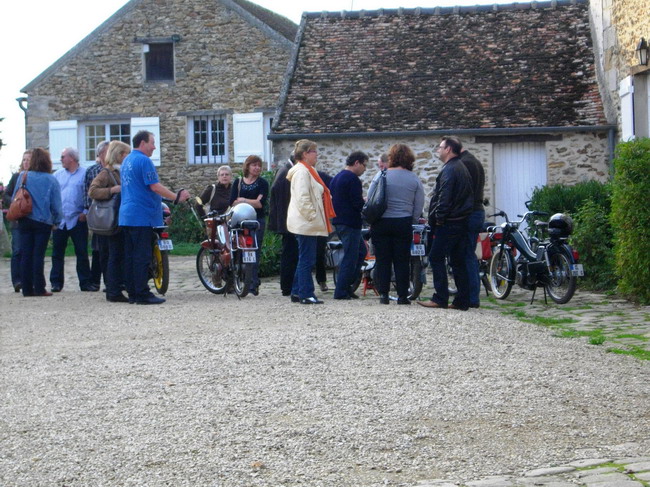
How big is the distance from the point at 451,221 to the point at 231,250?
2.79m

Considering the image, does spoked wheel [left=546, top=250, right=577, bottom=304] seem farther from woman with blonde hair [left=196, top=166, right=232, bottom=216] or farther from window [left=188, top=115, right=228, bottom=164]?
window [left=188, top=115, right=228, bottom=164]

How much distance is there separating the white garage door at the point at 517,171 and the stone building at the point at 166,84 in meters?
8.73

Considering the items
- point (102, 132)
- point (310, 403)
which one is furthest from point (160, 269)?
point (102, 132)

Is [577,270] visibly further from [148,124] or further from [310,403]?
[148,124]

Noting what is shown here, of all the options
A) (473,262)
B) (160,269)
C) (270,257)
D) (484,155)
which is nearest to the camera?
(473,262)

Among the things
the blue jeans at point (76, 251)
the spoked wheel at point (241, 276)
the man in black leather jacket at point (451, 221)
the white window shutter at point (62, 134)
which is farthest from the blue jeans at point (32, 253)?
the white window shutter at point (62, 134)

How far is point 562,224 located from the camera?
36.6 feet

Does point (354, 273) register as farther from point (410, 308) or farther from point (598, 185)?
point (598, 185)

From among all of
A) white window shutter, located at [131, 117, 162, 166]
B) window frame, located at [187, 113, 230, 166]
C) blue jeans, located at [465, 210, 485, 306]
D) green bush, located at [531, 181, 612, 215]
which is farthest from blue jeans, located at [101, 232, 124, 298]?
window frame, located at [187, 113, 230, 166]

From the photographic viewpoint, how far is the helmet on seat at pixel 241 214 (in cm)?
1155

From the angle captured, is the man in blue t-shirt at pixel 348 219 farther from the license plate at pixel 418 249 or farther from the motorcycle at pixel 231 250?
the motorcycle at pixel 231 250

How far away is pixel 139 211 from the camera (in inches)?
437

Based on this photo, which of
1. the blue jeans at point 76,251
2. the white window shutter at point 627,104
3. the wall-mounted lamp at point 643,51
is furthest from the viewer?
the white window shutter at point 627,104

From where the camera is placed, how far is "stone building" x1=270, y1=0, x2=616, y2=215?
20.0 m
